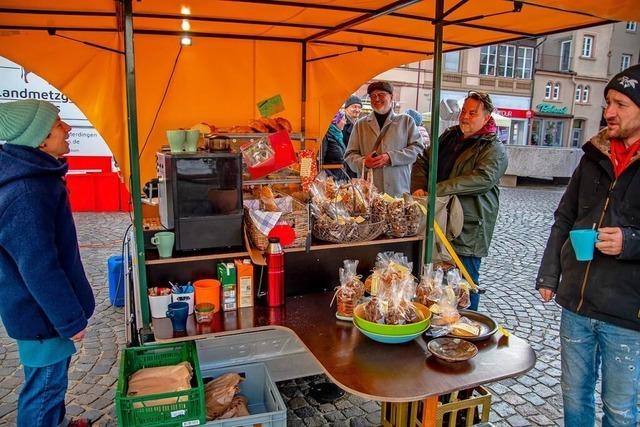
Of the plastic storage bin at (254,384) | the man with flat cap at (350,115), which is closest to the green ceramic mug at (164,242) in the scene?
the plastic storage bin at (254,384)

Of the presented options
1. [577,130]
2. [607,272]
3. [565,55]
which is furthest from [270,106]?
[577,130]

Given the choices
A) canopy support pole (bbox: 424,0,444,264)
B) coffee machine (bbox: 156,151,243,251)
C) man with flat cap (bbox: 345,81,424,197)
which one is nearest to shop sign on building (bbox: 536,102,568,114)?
man with flat cap (bbox: 345,81,424,197)

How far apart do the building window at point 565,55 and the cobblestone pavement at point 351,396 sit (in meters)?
25.0

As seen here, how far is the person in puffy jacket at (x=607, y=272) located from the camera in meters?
1.97

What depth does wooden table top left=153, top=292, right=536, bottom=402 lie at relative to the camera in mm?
1785

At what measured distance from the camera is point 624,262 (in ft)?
6.54

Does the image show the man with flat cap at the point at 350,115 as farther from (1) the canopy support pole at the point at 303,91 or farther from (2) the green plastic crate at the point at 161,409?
(2) the green plastic crate at the point at 161,409

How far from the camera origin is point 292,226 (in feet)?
8.59

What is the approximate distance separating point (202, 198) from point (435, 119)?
1.44 metres

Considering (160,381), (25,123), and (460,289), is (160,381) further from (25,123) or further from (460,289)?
(460,289)

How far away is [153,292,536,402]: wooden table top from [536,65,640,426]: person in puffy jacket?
0.35m

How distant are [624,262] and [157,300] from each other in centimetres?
217

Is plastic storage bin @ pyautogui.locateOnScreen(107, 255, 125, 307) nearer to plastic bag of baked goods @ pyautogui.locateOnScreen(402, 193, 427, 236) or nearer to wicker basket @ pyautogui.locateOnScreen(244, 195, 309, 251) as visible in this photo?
wicker basket @ pyautogui.locateOnScreen(244, 195, 309, 251)

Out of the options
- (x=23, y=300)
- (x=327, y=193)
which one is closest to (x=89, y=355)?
(x=23, y=300)
